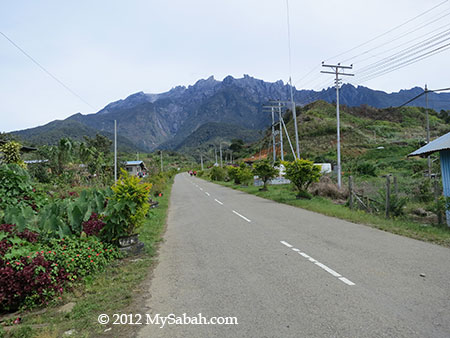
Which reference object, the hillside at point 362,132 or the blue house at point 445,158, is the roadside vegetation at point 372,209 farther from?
the hillside at point 362,132

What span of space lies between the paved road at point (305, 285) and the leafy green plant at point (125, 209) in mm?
1037

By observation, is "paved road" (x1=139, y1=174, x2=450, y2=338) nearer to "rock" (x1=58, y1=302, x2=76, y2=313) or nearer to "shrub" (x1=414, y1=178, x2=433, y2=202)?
"rock" (x1=58, y1=302, x2=76, y2=313)

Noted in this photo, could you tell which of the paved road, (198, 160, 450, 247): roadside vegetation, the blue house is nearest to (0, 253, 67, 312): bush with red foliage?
the paved road

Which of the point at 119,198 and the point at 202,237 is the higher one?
the point at 119,198

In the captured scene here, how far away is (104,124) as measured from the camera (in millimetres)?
164875

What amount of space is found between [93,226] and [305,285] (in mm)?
4390

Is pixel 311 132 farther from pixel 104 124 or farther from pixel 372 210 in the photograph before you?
pixel 104 124

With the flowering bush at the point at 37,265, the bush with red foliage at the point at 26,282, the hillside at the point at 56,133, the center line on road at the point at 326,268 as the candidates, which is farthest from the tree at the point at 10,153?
the hillside at the point at 56,133

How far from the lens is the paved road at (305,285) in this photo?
3.36 m

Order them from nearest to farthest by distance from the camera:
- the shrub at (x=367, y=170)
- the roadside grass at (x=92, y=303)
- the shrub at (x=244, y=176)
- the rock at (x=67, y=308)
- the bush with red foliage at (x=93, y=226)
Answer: the roadside grass at (x=92, y=303) → the rock at (x=67, y=308) → the bush with red foliage at (x=93, y=226) → the shrub at (x=367, y=170) → the shrub at (x=244, y=176)

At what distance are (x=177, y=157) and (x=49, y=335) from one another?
124 m

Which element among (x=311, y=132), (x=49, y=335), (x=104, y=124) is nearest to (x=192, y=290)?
(x=49, y=335)

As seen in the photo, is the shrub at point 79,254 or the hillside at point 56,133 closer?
the shrub at point 79,254

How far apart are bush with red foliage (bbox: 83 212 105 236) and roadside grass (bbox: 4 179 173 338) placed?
82 cm
